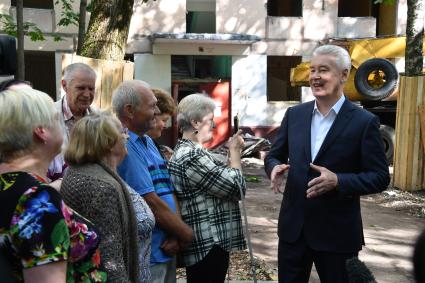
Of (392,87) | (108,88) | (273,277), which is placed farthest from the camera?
(392,87)

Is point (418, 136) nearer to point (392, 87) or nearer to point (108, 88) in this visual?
point (392, 87)

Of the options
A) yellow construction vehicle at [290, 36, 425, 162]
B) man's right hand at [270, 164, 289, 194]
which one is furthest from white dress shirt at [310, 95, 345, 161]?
yellow construction vehicle at [290, 36, 425, 162]

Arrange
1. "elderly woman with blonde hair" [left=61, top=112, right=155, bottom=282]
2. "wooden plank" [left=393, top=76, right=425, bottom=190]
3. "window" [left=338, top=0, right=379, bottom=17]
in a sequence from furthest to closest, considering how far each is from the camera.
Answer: "window" [left=338, top=0, right=379, bottom=17] < "wooden plank" [left=393, top=76, right=425, bottom=190] < "elderly woman with blonde hair" [left=61, top=112, right=155, bottom=282]

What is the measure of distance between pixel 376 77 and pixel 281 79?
26.8 feet

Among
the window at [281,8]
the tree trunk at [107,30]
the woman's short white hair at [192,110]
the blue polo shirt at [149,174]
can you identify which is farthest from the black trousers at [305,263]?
the window at [281,8]

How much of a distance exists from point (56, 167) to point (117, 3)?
3.11m

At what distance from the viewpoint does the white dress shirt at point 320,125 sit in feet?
9.23

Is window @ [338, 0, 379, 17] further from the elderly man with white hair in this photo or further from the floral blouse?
the floral blouse

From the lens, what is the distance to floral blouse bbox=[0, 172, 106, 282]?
1.47m

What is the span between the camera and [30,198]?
1.49 meters

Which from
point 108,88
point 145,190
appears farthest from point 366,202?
point 145,190

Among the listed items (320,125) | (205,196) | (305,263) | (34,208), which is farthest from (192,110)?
(34,208)

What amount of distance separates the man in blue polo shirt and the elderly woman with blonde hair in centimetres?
34

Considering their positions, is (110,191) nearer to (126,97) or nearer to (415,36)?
(126,97)
